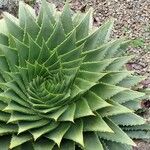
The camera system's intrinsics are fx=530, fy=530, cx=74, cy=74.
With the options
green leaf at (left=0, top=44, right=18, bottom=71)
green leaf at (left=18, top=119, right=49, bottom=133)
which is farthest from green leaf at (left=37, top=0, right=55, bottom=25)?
green leaf at (left=18, top=119, right=49, bottom=133)

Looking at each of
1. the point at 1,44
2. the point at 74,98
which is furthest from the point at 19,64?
the point at 74,98

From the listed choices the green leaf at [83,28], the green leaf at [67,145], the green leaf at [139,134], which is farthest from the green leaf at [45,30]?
the green leaf at [139,134]

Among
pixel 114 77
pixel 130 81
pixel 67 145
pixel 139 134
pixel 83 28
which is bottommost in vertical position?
pixel 139 134

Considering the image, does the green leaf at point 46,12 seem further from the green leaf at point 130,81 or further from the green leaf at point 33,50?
the green leaf at point 130,81

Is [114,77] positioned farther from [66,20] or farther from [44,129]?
[44,129]

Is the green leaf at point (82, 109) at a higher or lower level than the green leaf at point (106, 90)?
lower

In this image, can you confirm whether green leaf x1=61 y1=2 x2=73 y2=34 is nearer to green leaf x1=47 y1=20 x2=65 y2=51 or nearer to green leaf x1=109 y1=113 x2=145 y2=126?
green leaf x1=47 y1=20 x2=65 y2=51

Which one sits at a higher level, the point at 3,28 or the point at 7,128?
the point at 3,28

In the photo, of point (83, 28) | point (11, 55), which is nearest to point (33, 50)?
point (11, 55)

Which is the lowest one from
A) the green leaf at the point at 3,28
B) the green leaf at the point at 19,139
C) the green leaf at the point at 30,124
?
the green leaf at the point at 19,139

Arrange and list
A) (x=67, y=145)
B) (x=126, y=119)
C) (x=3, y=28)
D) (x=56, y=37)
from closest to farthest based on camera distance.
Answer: (x=67, y=145) → (x=56, y=37) → (x=126, y=119) → (x=3, y=28)
